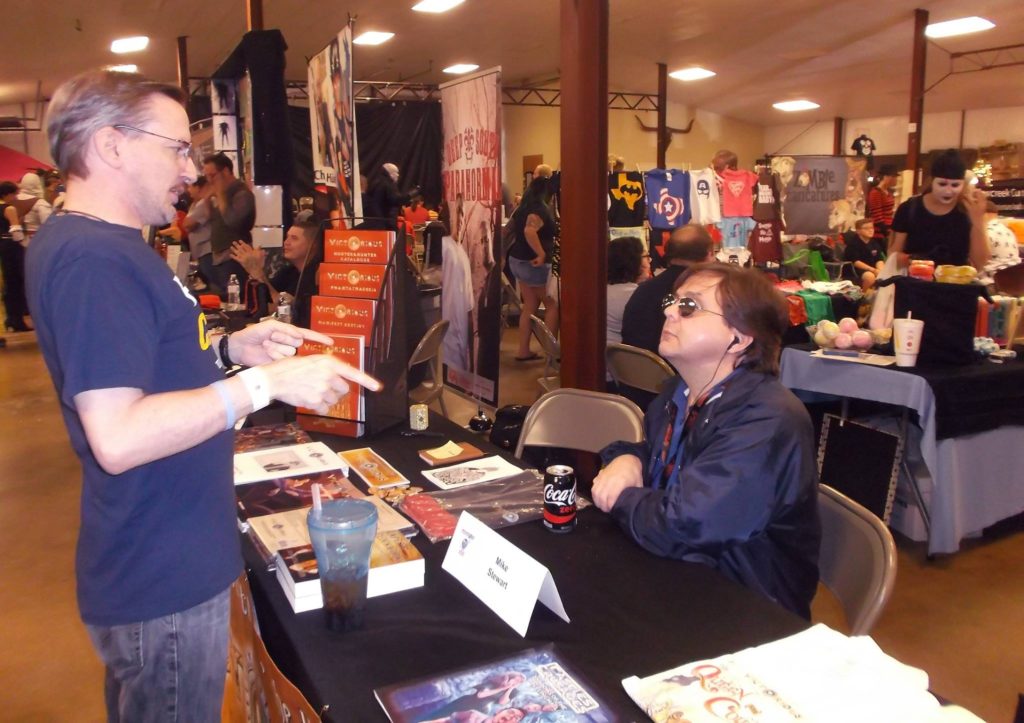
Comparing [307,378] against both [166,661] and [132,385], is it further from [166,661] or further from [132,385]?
[166,661]

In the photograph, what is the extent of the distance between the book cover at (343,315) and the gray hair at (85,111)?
3.28ft

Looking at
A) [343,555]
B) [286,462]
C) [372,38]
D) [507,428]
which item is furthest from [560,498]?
[372,38]

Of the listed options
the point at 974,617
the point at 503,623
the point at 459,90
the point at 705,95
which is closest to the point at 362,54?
the point at 705,95

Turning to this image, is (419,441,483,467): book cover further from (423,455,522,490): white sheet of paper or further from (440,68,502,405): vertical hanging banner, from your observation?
(440,68,502,405): vertical hanging banner

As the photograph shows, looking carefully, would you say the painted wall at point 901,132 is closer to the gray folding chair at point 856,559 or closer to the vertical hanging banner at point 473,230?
the vertical hanging banner at point 473,230

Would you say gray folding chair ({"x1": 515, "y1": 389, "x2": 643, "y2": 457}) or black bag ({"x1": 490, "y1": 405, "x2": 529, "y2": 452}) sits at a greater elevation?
gray folding chair ({"x1": 515, "y1": 389, "x2": 643, "y2": 457})

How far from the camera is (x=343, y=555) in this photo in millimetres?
1098

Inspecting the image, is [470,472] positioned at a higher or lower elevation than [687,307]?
lower

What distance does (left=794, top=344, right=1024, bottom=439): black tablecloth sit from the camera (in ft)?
9.35

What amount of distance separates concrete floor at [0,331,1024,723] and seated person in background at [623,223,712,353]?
4.04 ft

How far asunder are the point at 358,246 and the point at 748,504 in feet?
4.16

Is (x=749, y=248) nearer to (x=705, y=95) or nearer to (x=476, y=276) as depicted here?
(x=476, y=276)

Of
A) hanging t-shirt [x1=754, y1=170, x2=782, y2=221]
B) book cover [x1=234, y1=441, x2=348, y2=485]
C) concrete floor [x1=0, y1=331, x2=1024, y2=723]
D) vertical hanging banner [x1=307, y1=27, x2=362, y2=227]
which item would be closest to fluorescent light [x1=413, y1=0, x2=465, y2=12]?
hanging t-shirt [x1=754, y1=170, x2=782, y2=221]

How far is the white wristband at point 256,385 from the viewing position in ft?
3.59
